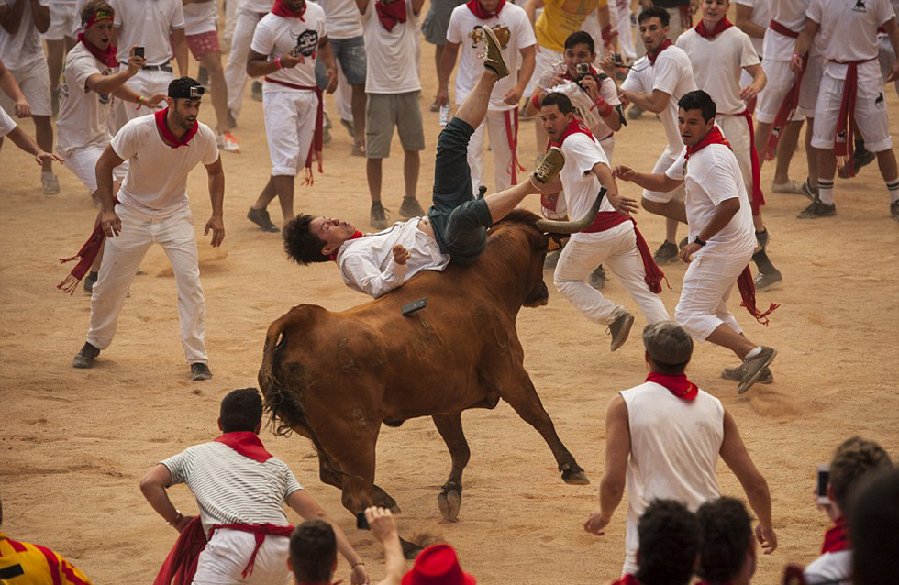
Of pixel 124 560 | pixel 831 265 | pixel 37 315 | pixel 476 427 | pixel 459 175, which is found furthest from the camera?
pixel 831 265

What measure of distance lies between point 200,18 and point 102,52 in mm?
4432

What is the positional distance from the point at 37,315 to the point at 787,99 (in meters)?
7.76

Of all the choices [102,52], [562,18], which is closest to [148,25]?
[102,52]

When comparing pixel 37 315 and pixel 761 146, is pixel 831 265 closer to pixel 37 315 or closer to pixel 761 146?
pixel 761 146

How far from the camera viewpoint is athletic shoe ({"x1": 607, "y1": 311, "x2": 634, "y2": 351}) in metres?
9.91

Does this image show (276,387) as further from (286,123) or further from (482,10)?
(482,10)

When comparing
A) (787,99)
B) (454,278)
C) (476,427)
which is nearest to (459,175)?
(454,278)

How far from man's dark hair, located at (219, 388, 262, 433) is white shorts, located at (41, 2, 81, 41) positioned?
11564mm

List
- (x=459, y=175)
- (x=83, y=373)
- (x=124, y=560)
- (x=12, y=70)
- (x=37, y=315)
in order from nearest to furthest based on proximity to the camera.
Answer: (x=124, y=560)
(x=459, y=175)
(x=83, y=373)
(x=37, y=315)
(x=12, y=70)

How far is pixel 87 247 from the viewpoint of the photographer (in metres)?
10.1

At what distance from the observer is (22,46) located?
13.9m

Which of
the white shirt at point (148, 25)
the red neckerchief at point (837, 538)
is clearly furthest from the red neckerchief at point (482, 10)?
the red neckerchief at point (837, 538)

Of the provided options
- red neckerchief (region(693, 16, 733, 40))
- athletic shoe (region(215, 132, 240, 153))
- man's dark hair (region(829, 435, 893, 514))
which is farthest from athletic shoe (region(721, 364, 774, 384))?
athletic shoe (region(215, 132, 240, 153))

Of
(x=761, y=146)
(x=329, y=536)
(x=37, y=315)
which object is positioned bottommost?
(x=37, y=315)
